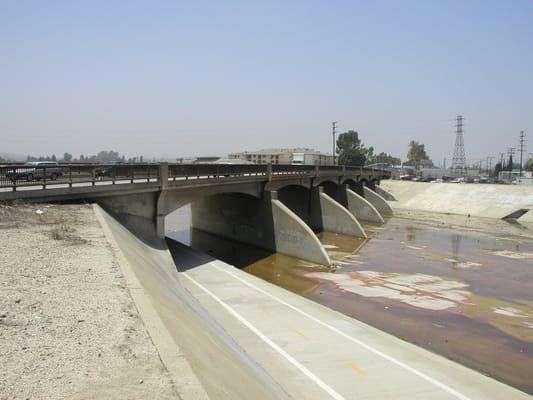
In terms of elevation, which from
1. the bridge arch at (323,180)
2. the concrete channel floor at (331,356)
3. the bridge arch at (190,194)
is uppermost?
the bridge arch at (323,180)

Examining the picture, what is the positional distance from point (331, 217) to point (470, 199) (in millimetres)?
38292

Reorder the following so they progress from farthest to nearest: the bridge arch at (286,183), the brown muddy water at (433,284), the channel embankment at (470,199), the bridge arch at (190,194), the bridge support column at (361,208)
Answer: the channel embankment at (470,199), the bridge support column at (361,208), the bridge arch at (286,183), the bridge arch at (190,194), the brown muddy water at (433,284)

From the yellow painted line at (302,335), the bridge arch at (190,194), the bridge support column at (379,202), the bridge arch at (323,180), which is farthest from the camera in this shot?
the bridge support column at (379,202)

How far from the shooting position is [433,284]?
A: 28.6m

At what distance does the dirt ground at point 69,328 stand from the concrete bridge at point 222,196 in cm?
673

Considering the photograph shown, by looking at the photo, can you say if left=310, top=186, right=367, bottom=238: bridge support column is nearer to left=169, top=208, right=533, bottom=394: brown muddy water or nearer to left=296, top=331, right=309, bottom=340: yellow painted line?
left=169, top=208, right=533, bottom=394: brown muddy water

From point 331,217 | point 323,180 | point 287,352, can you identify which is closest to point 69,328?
point 287,352

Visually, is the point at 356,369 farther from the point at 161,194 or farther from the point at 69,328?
the point at 161,194

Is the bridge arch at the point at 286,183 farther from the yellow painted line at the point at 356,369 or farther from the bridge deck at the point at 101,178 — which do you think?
the yellow painted line at the point at 356,369

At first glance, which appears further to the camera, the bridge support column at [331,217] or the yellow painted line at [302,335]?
the bridge support column at [331,217]

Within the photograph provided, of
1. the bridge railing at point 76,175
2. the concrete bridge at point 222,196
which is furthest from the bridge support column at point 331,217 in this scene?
the bridge railing at point 76,175

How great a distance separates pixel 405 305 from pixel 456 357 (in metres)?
6.33

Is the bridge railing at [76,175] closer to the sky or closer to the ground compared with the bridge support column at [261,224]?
closer to the sky

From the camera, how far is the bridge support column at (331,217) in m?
47.8
